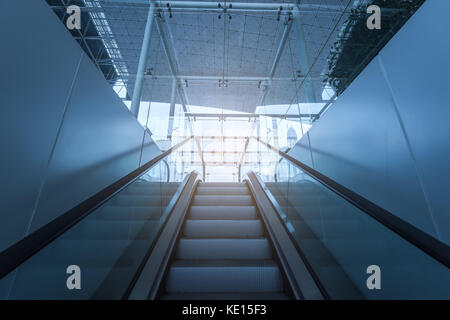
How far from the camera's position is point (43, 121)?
1.70 metres

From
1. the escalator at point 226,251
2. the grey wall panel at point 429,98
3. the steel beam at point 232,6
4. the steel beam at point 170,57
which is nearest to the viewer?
the escalator at point 226,251

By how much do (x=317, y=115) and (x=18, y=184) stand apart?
3.76 meters

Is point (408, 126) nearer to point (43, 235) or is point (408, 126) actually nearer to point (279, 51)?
point (43, 235)

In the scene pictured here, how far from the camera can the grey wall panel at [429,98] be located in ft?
4.97

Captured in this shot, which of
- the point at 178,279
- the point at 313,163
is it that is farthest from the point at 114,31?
the point at 178,279

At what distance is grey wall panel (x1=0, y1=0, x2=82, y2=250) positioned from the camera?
139cm

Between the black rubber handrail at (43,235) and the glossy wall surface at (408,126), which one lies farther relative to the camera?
the glossy wall surface at (408,126)

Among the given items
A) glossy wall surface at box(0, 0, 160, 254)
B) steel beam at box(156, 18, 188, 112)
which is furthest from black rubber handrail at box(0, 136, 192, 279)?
steel beam at box(156, 18, 188, 112)

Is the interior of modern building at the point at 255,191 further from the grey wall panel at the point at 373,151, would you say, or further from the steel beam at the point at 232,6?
the steel beam at the point at 232,6

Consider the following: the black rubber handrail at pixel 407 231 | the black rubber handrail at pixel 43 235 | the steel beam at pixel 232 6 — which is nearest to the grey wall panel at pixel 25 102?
the black rubber handrail at pixel 43 235

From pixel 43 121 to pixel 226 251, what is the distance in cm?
213

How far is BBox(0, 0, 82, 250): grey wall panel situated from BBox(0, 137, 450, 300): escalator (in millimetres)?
405

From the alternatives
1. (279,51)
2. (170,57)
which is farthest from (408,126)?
(170,57)
